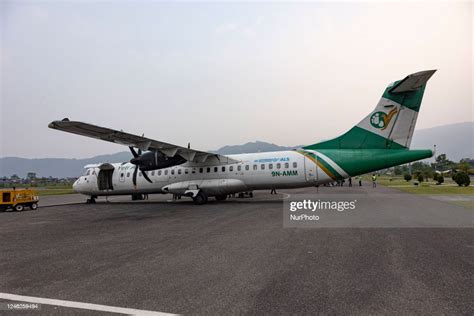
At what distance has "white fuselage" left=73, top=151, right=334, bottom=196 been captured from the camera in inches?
693

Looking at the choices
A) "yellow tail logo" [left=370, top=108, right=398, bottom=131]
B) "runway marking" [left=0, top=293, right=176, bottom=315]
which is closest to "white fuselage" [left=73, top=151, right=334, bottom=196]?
"yellow tail logo" [left=370, top=108, right=398, bottom=131]

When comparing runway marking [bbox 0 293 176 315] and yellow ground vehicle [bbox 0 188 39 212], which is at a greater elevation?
yellow ground vehicle [bbox 0 188 39 212]

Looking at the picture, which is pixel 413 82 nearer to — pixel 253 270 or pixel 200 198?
pixel 200 198

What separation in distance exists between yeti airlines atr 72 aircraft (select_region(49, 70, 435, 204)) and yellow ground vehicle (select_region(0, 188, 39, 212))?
5.55 meters

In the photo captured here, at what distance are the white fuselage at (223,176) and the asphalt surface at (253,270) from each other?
8238 millimetres

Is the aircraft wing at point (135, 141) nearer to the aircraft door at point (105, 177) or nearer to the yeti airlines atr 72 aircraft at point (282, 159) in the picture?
the yeti airlines atr 72 aircraft at point (282, 159)

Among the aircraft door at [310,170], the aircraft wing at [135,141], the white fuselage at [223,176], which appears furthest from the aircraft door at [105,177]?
the aircraft door at [310,170]

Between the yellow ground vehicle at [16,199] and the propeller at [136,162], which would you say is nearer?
the yellow ground vehicle at [16,199]

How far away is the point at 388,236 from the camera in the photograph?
8.21 meters

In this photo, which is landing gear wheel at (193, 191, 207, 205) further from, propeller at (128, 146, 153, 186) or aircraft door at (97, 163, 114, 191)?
aircraft door at (97, 163, 114, 191)

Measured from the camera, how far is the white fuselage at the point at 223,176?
693 inches

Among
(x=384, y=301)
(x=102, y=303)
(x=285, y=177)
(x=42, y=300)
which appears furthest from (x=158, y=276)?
(x=285, y=177)

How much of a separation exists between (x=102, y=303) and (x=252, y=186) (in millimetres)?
15071

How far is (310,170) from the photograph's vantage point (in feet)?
56.5
